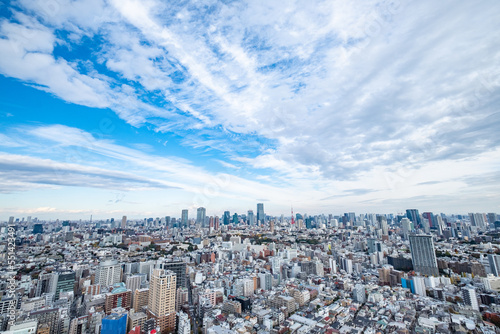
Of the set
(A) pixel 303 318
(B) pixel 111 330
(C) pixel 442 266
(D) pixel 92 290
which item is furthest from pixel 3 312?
(C) pixel 442 266

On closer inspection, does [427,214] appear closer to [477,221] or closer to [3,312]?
[477,221]

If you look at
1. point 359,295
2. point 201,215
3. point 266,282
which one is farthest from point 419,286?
point 201,215

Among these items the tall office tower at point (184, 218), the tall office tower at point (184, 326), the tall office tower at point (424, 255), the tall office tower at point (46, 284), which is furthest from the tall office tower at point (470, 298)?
the tall office tower at point (184, 218)

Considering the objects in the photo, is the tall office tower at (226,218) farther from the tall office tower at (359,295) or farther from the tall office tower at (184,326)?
the tall office tower at (184,326)

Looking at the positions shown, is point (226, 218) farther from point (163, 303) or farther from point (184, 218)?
point (163, 303)

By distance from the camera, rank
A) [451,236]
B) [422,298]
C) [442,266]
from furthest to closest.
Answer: [451,236], [442,266], [422,298]

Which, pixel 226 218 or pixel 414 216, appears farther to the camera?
pixel 226 218

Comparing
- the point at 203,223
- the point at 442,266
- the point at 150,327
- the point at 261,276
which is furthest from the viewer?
the point at 203,223

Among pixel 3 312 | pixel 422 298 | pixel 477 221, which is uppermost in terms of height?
pixel 477 221

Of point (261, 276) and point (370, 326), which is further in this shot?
point (261, 276)
